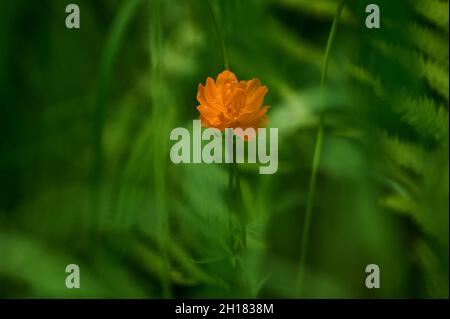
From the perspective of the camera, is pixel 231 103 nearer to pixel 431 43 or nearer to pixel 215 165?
pixel 215 165

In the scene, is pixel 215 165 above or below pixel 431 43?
below

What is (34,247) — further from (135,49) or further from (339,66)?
(339,66)

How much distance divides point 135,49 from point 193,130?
0.34 metres

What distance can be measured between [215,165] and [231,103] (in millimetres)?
107

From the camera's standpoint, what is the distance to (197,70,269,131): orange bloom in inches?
31.3

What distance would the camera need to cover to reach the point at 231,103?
2.61 ft

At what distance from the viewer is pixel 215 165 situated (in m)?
0.88

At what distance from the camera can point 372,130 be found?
96cm

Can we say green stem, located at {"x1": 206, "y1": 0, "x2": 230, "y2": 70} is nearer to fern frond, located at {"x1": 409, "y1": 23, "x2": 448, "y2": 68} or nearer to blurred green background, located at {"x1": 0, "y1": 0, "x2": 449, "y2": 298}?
blurred green background, located at {"x1": 0, "y1": 0, "x2": 449, "y2": 298}

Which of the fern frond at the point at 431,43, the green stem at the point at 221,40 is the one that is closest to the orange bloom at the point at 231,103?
the green stem at the point at 221,40

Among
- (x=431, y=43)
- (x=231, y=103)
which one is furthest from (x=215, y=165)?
(x=431, y=43)

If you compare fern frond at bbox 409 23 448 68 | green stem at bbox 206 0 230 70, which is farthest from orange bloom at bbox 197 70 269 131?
fern frond at bbox 409 23 448 68

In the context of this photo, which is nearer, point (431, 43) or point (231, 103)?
point (231, 103)

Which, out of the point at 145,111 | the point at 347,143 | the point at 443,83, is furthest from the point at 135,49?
the point at 443,83
